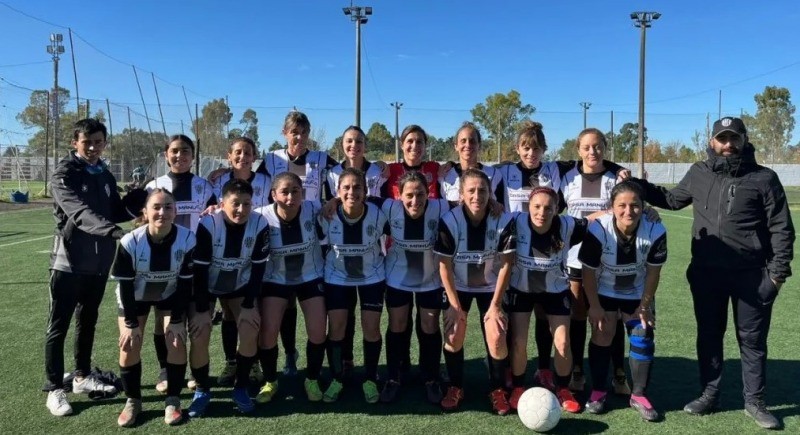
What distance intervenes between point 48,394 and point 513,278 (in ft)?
10.7

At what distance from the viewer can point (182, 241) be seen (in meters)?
3.59

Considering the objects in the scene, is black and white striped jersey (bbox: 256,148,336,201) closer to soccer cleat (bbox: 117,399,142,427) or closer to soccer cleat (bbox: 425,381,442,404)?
soccer cleat (bbox: 425,381,442,404)

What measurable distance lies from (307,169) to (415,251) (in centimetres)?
141

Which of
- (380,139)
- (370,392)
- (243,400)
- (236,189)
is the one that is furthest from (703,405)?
(380,139)

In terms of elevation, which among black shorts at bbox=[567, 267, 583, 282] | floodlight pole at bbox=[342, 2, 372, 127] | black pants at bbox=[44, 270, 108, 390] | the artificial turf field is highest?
floodlight pole at bbox=[342, 2, 372, 127]

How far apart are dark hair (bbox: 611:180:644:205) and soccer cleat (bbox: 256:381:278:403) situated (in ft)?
8.62

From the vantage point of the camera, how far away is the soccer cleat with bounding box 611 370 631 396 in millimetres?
3922

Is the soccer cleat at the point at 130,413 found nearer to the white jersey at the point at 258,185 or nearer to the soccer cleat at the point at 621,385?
the white jersey at the point at 258,185

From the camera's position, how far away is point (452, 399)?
146 inches

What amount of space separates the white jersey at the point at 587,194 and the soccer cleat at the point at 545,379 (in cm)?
80

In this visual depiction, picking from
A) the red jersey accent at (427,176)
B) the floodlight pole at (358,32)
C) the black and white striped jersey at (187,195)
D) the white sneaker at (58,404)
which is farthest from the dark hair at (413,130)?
the floodlight pole at (358,32)

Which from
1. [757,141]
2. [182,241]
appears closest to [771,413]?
[182,241]

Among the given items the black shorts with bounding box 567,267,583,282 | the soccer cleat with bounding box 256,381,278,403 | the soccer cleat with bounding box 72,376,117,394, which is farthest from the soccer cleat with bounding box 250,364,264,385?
→ the black shorts with bounding box 567,267,583,282

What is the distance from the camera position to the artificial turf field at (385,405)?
3.39 m
